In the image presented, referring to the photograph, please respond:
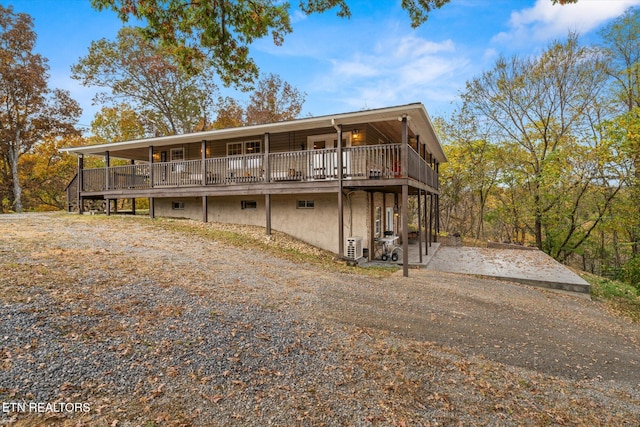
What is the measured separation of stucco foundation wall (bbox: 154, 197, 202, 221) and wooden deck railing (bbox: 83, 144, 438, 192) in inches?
49.5

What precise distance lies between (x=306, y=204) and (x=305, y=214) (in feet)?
1.44

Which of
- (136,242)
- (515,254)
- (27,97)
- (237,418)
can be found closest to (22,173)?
(27,97)

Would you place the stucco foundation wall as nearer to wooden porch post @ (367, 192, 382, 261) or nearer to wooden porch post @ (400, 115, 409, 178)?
wooden porch post @ (367, 192, 382, 261)

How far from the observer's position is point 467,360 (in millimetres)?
4609

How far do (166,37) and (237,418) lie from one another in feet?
24.2

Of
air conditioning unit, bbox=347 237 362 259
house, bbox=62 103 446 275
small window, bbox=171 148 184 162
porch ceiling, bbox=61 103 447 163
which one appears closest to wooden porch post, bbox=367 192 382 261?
house, bbox=62 103 446 275

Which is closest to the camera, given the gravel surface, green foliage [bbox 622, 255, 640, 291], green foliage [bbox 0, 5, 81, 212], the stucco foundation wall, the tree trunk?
the gravel surface

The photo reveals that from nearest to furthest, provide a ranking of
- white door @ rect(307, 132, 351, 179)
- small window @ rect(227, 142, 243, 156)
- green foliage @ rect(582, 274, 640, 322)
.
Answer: green foliage @ rect(582, 274, 640, 322)
white door @ rect(307, 132, 351, 179)
small window @ rect(227, 142, 243, 156)

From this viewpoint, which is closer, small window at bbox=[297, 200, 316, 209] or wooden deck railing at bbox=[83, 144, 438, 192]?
wooden deck railing at bbox=[83, 144, 438, 192]

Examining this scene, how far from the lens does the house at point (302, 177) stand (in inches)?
441

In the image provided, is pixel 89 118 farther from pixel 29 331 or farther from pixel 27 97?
pixel 29 331

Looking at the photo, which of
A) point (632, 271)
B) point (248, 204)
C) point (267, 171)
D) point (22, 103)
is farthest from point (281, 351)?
point (22, 103)

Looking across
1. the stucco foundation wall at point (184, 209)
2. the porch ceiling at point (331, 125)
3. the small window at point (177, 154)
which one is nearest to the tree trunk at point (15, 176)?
the porch ceiling at point (331, 125)

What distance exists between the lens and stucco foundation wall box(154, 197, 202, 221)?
16000mm
